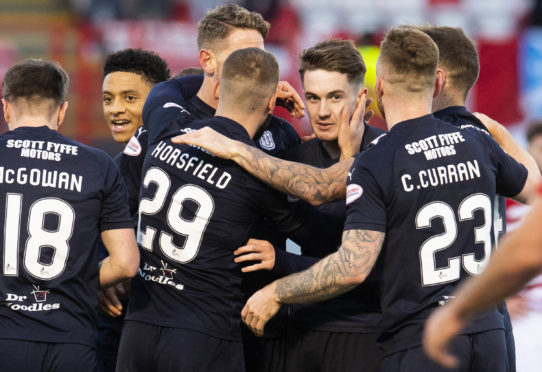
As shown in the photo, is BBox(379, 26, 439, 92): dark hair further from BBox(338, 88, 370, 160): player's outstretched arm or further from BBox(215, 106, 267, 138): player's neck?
BBox(215, 106, 267, 138): player's neck

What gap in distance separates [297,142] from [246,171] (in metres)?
0.94

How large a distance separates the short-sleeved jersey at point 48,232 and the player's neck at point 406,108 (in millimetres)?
1700

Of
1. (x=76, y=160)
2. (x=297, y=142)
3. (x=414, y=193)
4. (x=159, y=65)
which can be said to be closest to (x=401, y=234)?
(x=414, y=193)

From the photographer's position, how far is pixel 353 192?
4.41 m

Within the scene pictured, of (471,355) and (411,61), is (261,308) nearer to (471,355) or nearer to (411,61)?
(471,355)

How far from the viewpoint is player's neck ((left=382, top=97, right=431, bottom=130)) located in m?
4.56

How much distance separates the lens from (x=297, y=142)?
18.6 feet

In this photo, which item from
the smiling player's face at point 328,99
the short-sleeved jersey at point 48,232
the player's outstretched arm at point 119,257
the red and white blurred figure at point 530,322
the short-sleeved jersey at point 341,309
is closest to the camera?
the short-sleeved jersey at point 48,232

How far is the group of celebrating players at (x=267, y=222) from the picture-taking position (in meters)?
4.39

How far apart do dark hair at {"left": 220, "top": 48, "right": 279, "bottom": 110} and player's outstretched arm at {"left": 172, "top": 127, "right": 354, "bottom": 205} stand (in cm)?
28

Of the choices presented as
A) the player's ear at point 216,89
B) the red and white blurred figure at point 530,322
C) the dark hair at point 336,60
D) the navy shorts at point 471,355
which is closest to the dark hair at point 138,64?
the player's ear at point 216,89

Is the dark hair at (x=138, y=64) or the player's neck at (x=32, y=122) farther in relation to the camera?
the dark hair at (x=138, y=64)

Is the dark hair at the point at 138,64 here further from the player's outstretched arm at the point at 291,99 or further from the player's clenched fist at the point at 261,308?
the player's clenched fist at the point at 261,308

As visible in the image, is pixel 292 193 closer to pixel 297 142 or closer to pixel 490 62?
pixel 297 142
